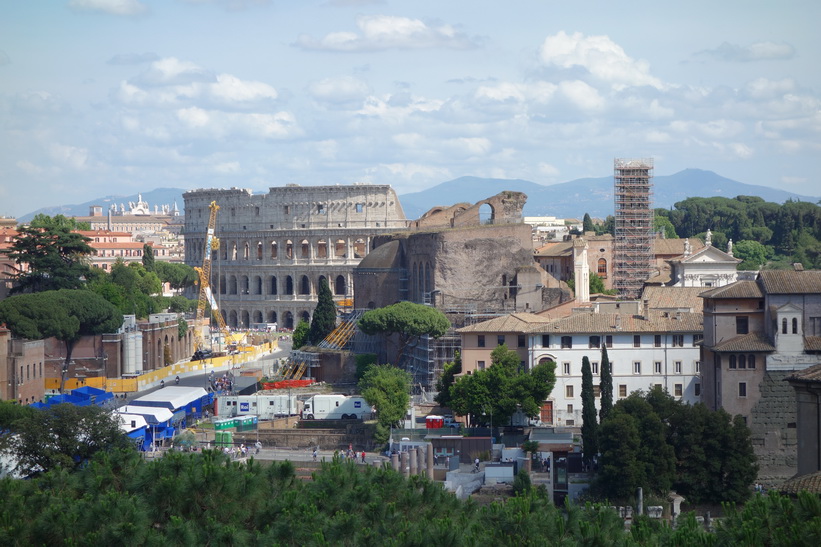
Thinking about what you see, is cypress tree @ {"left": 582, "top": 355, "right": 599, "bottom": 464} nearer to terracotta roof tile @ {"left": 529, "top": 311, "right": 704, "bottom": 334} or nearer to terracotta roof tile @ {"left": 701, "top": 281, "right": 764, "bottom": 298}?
terracotta roof tile @ {"left": 701, "top": 281, "right": 764, "bottom": 298}

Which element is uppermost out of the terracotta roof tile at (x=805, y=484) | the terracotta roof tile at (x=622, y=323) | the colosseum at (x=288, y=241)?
the colosseum at (x=288, y=241)

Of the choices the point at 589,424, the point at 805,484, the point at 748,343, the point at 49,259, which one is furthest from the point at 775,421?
the point at 49,259

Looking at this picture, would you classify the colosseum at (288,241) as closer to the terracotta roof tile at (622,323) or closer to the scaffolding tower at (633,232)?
the scaffolding tower at (633,232)

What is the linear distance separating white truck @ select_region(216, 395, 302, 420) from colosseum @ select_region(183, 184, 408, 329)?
198 ft

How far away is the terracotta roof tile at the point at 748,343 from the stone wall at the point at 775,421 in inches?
31.3

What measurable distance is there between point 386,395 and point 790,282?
52.0 feet

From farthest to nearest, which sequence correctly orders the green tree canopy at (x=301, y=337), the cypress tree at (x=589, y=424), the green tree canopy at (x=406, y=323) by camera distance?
the green tree canopy at (x=301, y=337) < the green tree canopy at (x=406, y=323) < the cypress tree at (x=589, y=424)

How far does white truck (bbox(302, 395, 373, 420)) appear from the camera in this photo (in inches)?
2253

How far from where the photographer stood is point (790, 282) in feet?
147

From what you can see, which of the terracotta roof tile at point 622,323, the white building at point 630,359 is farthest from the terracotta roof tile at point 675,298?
the white building at point 630,359

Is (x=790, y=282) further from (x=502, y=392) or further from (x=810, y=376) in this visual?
(x=502, y=392)

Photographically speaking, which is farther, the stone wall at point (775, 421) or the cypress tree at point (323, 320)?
the cypress tree at point (323, 320)

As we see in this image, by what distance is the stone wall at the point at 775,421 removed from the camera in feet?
144

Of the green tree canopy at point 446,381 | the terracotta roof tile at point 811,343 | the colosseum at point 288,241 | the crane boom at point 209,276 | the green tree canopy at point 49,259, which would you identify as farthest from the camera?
the colosseum at point 288,241
